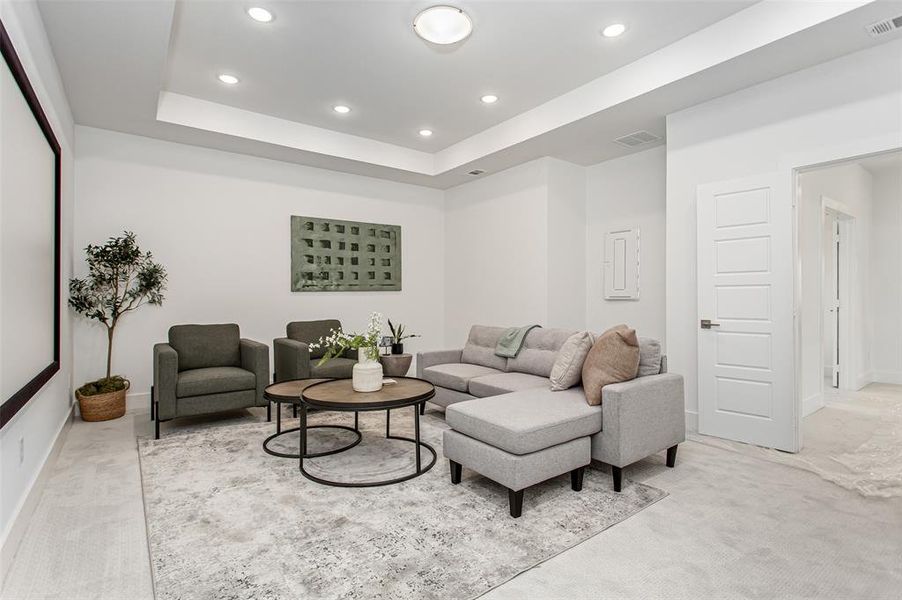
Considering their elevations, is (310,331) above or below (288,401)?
above

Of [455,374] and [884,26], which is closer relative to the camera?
[884,26]

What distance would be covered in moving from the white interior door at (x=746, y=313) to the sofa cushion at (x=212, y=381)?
3932 mm

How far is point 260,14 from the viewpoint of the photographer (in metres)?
3.11

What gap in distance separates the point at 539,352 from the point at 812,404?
2.88 metres

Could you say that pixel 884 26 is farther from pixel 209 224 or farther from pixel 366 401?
pixel 209 224

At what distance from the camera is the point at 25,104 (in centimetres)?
232

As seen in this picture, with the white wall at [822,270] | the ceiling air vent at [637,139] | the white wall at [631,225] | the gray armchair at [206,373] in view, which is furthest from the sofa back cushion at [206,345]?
the white wall at [822,270]

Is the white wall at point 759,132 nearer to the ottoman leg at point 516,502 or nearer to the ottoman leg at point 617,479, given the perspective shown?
the ottoman leg at point 617,479

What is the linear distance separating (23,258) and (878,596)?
403cm

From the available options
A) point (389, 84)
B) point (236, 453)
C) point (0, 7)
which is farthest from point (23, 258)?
point (389, 84)

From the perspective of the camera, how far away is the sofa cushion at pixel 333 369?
14.8ft

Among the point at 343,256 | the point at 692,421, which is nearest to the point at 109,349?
the point at 343,256

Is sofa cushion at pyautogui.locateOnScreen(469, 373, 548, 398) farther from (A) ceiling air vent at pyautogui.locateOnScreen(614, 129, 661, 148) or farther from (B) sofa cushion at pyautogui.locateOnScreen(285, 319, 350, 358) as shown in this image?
(A) ceiling air vent at pyautogui.locateOnScreen(614, 129, 661, 148)

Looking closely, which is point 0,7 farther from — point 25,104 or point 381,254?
point 381,254
